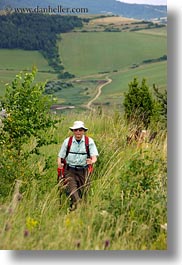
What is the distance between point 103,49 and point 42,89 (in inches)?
34.2

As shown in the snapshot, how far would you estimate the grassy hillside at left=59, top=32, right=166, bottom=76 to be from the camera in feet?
37.3

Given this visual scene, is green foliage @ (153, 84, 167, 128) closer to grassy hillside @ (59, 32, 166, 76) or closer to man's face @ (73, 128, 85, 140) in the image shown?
grassy hillside @ (59, 32, 166, 76)

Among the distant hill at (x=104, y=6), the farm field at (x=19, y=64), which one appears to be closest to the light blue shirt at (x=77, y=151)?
the farm field at (x=19, y=64)

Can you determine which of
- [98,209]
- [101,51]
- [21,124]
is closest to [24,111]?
[21,124]

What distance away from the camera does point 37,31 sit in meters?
11.5

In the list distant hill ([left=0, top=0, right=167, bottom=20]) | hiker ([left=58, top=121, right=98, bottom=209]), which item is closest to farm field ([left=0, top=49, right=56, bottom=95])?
distant hill ([left=0, top=0, right=167, bottom=20])

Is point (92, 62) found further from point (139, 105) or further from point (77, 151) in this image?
point (139, 105)

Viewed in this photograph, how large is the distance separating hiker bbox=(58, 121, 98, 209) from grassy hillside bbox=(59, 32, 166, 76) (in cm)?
79

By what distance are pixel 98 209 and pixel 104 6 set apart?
2.28 m

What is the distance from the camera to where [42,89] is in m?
11.2

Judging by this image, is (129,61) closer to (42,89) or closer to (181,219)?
(42,89)

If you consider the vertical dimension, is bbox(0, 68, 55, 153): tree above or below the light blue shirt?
above

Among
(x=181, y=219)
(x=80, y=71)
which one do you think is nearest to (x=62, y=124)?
(x=80, y=71)

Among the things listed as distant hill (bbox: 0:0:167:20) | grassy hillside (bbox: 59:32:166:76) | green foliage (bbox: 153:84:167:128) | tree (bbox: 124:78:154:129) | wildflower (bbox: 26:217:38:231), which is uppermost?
distant hill (bbox: 0:0:167:20)
